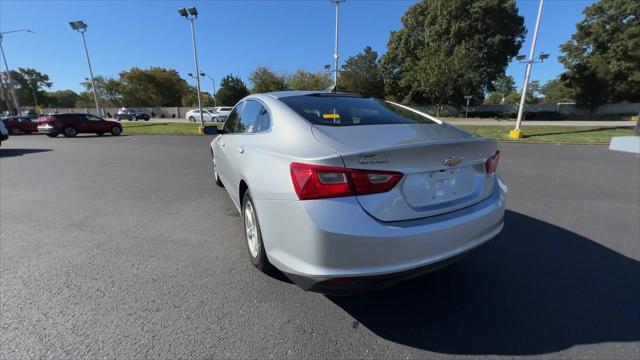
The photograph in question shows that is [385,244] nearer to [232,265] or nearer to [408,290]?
[408,290]

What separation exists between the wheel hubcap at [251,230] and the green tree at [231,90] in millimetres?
50383

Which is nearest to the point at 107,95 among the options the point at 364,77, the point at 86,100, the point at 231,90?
the point at 86,100

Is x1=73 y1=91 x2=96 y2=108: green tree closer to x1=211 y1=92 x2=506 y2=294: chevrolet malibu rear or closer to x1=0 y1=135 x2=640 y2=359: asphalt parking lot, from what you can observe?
x1=0 y1=135 x2=640 y2=359: asphalt parking lot

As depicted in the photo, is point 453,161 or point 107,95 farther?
point 107,95

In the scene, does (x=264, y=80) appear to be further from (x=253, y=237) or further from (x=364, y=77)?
(x=253, y=237)

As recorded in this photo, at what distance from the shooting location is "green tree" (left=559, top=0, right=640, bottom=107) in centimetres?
3650

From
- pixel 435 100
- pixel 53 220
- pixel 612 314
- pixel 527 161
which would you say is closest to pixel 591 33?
pixel 435 100

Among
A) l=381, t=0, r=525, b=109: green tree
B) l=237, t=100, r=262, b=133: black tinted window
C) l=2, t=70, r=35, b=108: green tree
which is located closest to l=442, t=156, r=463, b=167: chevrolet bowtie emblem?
l=237, t=100, r=262, b=133: black tinted window

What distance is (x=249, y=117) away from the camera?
10.9 feet

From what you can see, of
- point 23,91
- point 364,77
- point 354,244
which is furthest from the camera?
point 23,91

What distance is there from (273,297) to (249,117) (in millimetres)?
1984

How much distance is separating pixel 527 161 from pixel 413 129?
7821mm

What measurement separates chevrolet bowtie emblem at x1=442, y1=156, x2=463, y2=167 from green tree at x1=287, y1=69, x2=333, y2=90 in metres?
47.6

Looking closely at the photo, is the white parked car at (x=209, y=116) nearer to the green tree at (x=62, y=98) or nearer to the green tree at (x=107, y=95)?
the green tree at (x=107, y=95)
